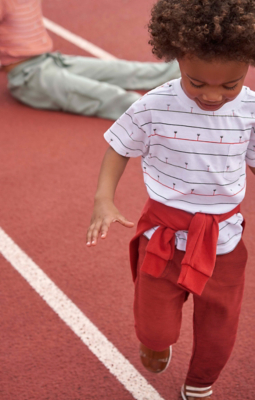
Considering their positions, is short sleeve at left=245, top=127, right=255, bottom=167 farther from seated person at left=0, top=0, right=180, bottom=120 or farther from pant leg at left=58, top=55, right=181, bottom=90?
pant leg at left=58, top=55, right=181, bottom=90

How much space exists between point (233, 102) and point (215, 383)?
1.24 m

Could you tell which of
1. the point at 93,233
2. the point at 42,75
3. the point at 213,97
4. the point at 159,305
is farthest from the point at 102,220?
the point at 42,75

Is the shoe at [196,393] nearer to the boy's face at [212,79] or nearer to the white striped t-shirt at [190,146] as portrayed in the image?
the white striped t-shirt at [190,146]

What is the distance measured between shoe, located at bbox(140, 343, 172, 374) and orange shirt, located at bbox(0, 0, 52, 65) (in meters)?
2.97

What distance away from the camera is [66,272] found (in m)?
2.76

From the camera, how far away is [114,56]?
209 inches

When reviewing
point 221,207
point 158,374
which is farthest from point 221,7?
point 158,374

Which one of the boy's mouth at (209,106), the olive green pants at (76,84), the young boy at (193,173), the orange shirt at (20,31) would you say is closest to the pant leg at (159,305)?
the young boy at (193,173)

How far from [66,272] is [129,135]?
125 cm

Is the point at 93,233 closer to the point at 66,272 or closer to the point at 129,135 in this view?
the point at 129,135

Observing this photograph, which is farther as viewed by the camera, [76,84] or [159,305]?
[76,84]

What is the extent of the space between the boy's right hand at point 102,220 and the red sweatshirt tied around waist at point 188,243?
133 mm

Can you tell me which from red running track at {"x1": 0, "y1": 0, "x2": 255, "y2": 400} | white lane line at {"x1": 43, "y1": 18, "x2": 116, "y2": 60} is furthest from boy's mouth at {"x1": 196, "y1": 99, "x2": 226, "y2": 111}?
white lane line at {"x1": 43, "y1": 18, "x2": 116, "y2": 60}

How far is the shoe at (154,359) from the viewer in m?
2.06
